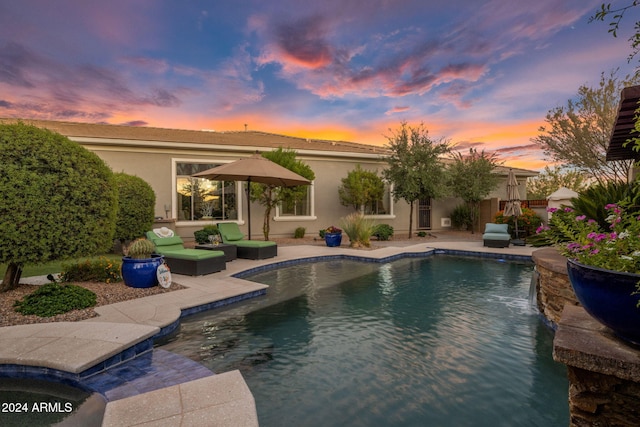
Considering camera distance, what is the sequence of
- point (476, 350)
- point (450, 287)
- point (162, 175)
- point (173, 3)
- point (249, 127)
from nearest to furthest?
point (476, 350) → point (450, 287) → point (173, 3) → point (162, 175) → point (249, 127)

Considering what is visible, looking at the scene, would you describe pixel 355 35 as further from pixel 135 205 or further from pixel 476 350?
pixel 476 350

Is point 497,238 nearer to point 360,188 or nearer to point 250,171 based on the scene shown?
point 360,188

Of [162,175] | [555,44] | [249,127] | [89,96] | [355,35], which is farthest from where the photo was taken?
[249,127]

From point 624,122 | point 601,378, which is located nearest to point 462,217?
point 624,122

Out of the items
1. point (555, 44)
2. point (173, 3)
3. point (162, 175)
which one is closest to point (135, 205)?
point (162, 175)

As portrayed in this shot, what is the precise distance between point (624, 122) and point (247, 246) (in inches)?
329

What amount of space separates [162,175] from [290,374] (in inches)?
446

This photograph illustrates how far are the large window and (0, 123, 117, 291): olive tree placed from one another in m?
7.62

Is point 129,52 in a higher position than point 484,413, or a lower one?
higher

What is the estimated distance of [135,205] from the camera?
35.1 ft

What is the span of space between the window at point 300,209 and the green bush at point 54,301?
9.68 meters

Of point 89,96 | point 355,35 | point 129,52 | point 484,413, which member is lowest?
point 484,413

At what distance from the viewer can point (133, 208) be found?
1059cm

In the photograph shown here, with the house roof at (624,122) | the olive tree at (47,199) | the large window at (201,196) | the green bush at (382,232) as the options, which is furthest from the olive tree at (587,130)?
the olive tree at (47,199)
